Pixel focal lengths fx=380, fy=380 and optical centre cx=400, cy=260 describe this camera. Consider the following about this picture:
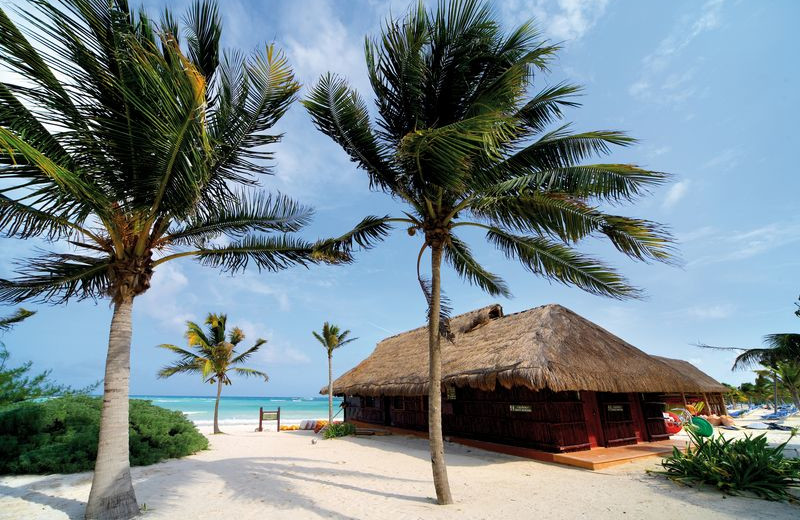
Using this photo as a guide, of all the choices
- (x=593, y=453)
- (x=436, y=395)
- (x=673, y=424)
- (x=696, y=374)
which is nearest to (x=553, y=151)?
(x=436, y=395)

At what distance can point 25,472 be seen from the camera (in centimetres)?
772

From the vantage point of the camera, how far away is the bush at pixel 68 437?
776 cm

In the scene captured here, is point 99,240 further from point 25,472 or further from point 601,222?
point 601,222

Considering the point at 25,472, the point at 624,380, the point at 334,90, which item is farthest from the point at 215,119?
the point at 624,380

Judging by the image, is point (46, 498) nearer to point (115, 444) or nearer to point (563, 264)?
point (115, 444)

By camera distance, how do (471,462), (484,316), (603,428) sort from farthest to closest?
(484,316), (603,428), (471,462)

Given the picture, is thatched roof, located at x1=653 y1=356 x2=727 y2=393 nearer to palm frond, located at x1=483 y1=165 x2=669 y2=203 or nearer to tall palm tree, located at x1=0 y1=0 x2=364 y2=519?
palm frond, located at x1=483 y1=165 x2=669 y2=203

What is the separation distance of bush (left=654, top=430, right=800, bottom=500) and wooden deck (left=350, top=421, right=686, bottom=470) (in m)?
1.57

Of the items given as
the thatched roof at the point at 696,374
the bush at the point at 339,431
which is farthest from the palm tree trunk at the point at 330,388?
the thatched roof at the point at 696,374

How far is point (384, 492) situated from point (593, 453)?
540 centimetres

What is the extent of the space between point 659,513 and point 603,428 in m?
5.22

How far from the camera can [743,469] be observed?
5922 millimetres

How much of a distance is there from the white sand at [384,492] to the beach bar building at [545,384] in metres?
1.17

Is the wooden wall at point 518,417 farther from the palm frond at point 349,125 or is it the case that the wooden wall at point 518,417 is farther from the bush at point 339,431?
the palm frond at point 349,125
